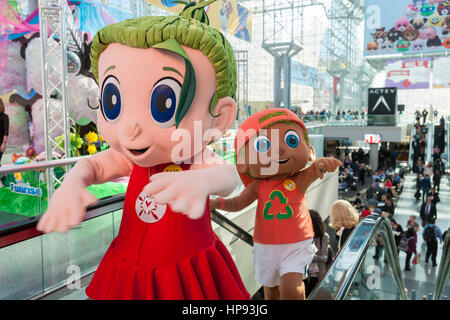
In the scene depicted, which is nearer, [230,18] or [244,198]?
[244,198]

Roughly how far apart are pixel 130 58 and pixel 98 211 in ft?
4.10

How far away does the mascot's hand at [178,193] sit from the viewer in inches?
52.6

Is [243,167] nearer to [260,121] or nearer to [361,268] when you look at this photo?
[260,121]

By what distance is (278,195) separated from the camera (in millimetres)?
2754

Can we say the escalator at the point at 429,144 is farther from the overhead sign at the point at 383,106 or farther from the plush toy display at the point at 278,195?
the plush toy display at the point at 278,195

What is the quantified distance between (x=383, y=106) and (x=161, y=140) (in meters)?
16.6

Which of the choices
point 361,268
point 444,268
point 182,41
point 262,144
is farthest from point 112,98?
point 444,268

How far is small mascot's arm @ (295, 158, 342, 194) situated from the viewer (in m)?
2.75

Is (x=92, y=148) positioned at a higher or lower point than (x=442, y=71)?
lower

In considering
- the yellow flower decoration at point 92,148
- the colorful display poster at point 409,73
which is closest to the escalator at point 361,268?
the yellow flower decoration at point 92,148

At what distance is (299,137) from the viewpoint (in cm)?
278
